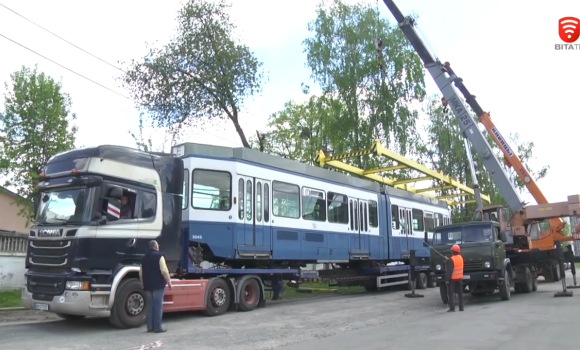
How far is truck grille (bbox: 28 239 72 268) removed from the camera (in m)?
9.43

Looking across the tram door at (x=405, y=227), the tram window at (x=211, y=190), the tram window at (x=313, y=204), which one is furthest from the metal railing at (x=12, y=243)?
the tram door at (x=405, y=227)

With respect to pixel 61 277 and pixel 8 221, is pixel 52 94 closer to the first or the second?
pixel 8 221

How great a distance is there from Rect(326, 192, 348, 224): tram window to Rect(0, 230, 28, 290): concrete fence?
1170cm

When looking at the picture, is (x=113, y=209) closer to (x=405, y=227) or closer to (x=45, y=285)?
(x=45, y=285)

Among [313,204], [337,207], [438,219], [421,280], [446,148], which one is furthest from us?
[446,148]

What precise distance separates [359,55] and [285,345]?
23122 mm

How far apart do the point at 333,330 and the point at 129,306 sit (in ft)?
13.5

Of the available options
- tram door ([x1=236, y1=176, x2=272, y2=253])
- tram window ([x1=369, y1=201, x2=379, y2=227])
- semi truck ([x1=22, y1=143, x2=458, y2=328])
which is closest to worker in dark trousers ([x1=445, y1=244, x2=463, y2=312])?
semi truck ([x1=22, y1=143, x2=458, y2=328])

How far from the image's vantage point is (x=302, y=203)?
48.9ft

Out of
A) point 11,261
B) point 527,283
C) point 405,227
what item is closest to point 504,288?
point 527,283

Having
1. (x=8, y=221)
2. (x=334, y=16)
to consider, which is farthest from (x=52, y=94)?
(x=334, y=16)

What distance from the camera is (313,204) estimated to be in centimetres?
1542

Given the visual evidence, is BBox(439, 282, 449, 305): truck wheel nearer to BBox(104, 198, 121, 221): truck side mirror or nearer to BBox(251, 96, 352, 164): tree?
BBox(104, 198, 121, 221): truck side mirror

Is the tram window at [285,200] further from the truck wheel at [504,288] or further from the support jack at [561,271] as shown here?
the support jack at [561,271]
